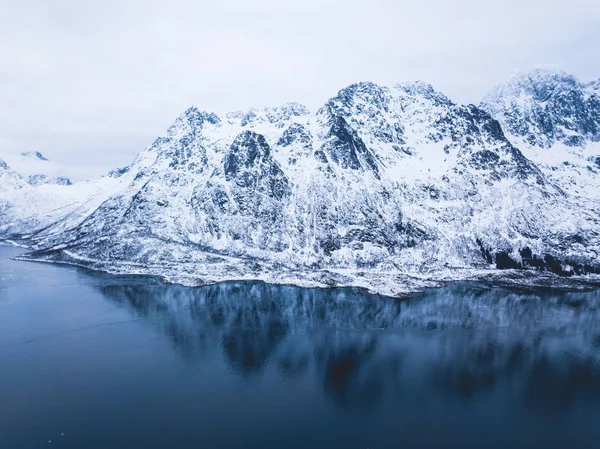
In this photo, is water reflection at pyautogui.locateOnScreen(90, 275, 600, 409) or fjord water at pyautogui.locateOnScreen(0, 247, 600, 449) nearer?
fjord water at pyautogui.locateOnScreen(0, 247, 600, 449)

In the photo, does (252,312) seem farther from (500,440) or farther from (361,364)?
(500,440)

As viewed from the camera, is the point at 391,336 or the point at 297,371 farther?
the point at 391,336

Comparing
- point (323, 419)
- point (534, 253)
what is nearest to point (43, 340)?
point (323, 419)

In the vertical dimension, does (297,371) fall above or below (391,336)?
below
